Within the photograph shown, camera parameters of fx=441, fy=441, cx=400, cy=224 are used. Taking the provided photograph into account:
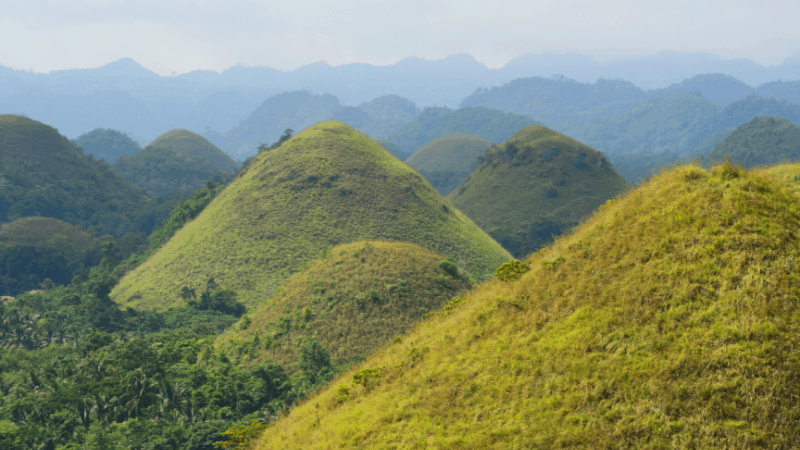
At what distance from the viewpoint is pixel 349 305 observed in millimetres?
29594

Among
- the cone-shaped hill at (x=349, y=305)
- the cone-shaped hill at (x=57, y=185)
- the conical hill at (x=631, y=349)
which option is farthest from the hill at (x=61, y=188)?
the conical hill at (x=631, y=349)

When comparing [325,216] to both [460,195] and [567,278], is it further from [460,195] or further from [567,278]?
[460,195]

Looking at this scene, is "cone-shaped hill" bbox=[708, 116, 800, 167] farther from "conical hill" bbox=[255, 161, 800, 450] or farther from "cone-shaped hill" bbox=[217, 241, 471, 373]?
"conical hill" bbox=[255, 161, 800, 450]

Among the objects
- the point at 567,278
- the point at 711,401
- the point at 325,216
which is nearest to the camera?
the point at 711,401

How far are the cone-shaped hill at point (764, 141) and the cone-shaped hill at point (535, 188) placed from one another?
188ft

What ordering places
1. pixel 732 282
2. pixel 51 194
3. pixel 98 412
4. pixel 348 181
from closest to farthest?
pixel 732 282 → pixel 98 412 → pixel 348 181 → pixel 51 194

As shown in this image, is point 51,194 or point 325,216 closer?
point 325,216

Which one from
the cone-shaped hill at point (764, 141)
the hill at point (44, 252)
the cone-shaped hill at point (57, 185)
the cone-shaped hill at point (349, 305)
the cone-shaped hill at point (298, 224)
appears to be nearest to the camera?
the cone-shaped hill at point (349, 305)

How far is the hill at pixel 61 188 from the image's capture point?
Answer: 3760 inches

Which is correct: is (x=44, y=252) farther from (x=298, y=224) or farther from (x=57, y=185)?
(x=298, y=224)

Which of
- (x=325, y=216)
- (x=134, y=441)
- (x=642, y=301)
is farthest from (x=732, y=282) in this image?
(x=325, y=216)

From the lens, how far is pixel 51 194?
97938 mm

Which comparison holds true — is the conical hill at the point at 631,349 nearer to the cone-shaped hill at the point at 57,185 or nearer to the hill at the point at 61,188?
the hill at the point at 61,188

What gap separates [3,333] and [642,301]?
55299 millimetres
